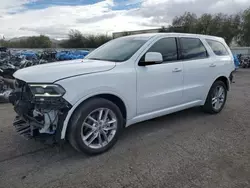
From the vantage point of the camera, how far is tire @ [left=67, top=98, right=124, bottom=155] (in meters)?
2.96

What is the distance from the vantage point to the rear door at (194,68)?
4273 millimetres

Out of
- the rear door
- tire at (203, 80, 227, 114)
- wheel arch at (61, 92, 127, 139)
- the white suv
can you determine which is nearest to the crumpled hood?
the white suv

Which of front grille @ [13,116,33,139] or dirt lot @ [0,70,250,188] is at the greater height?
front grille @ [13,116,33,139]

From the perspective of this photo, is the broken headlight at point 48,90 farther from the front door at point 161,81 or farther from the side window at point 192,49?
the side window at point 192,49

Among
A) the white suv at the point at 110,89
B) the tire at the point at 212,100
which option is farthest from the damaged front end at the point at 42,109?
the tire at the point at 212,100

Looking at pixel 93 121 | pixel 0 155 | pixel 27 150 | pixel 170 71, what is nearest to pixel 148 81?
pixel 170 71

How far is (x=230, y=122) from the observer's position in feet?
15.3

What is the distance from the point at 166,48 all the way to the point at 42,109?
2330mm

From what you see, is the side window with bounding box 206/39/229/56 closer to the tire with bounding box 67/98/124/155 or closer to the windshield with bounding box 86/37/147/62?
the windshield with bounding box 86/37/147/62

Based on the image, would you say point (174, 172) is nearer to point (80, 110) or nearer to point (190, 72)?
point (80, 110)

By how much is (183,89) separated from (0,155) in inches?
125

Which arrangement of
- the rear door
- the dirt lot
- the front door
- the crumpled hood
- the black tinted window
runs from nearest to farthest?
1. the dirt lot
2. the crumpled hood
3. the front door
4. the black tinted window
5. the rear door

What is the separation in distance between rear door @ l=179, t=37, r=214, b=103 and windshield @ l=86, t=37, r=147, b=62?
3.07ft

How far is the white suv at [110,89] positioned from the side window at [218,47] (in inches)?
11.9
